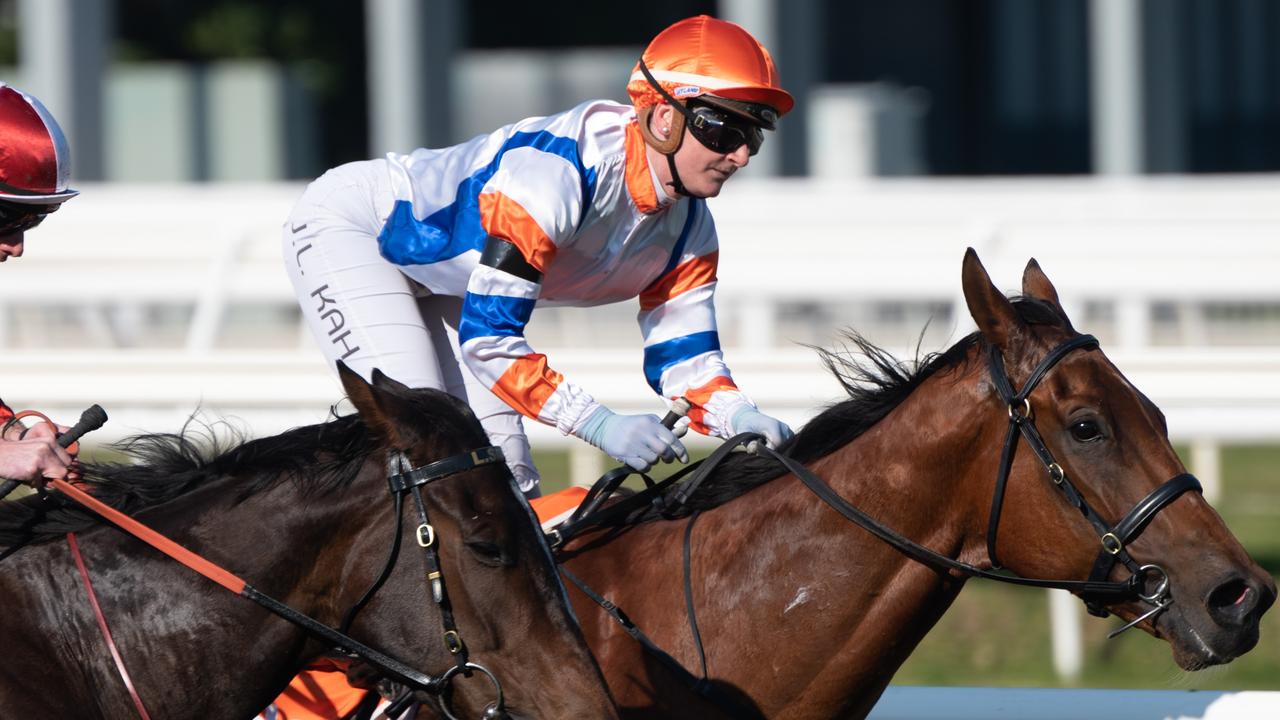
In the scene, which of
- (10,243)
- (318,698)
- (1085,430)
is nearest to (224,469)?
(10,243)

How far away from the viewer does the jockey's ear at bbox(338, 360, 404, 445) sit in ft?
8.21

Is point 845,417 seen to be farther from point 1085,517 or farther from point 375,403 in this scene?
point 375,403

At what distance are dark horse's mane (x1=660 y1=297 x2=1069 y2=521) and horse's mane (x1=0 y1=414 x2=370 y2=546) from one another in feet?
2.91

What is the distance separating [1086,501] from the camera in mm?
2848

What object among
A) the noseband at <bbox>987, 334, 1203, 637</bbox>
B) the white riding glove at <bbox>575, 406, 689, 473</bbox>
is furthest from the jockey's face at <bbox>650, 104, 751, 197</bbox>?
the noseband at <bbox>987, 334, 1203, 637</bbox>

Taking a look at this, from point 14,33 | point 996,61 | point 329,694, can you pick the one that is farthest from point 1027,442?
point 14,33

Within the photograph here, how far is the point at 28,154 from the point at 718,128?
1.25 metres

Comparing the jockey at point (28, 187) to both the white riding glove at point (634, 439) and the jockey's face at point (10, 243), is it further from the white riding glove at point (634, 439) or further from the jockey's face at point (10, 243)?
the white riding glove at point (634, 439)

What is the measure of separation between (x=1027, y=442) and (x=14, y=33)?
22857mm

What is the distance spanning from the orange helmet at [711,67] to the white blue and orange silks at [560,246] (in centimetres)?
16

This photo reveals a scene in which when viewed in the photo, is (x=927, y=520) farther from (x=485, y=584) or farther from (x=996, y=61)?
(x=996, y=61)

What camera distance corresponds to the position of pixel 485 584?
2.50 m

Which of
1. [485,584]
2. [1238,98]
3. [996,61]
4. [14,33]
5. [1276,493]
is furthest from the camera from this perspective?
[14,33]

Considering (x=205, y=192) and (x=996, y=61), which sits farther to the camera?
(x=996, y=61)
